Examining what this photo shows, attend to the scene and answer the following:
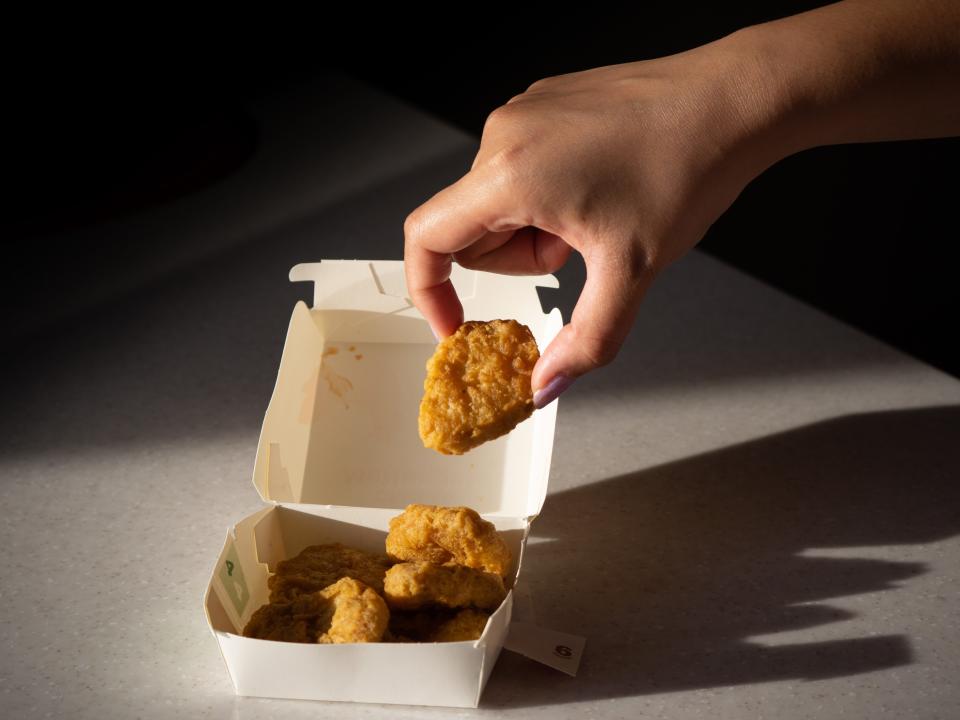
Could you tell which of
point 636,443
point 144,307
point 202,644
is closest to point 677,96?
point 636,443

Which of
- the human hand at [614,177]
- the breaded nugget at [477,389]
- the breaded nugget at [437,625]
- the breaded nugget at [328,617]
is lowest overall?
the breaded nugget at [437,625]

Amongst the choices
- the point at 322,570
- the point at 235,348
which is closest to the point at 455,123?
the point at 235,348

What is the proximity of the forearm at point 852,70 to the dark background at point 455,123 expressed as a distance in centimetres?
126

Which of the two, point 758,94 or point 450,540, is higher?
point 758,94

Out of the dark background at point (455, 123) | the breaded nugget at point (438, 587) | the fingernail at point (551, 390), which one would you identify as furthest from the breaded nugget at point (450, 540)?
the dark background at point (455, 123)

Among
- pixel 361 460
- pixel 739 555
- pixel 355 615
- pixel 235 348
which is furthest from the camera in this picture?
pixel 235 348

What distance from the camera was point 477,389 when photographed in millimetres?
1188

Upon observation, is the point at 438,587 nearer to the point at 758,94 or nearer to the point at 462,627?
the point at 462,627

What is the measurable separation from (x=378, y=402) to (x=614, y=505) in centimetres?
34

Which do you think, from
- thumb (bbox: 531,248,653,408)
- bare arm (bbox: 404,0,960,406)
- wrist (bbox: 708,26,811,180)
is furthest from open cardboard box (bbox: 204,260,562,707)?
wrist (bbox: 708,26,811,180)

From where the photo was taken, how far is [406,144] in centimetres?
242

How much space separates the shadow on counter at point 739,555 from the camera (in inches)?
44.6

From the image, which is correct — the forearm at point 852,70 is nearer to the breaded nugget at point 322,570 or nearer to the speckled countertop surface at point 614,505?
the speckled countertop surface at point 614,505

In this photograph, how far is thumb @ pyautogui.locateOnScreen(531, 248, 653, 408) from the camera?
1075 millimetres
